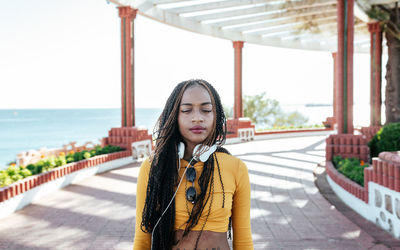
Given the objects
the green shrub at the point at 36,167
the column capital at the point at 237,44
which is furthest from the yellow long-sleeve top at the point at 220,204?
the column capital at the point at 237,44

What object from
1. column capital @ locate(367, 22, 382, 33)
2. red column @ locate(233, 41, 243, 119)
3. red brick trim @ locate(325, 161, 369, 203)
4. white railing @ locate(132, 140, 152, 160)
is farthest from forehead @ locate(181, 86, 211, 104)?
red column @ locate(233, 41, 243, 119)

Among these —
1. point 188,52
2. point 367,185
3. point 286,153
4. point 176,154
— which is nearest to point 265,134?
point 286,153

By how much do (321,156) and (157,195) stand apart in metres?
9.56

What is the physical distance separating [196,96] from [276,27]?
13027mm

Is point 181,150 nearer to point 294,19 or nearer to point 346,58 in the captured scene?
point 346,58

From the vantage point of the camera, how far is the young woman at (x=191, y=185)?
→ 4.21 ft

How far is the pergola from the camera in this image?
746 cm

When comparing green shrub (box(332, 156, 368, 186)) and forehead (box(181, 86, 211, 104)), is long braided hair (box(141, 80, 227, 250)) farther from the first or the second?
green shrub (box(332, 156, 368, 186))

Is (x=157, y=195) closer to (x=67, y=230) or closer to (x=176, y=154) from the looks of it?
(x=176, y=154)

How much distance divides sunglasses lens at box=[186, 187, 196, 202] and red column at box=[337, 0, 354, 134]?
7109 mm

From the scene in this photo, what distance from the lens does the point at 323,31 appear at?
13.9 meters

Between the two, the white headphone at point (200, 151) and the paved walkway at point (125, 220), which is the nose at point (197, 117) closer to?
the white headphone at point (200, 151)

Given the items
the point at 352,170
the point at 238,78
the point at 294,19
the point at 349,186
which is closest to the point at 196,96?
the point at 349,186

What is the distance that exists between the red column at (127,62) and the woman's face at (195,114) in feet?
26.4
